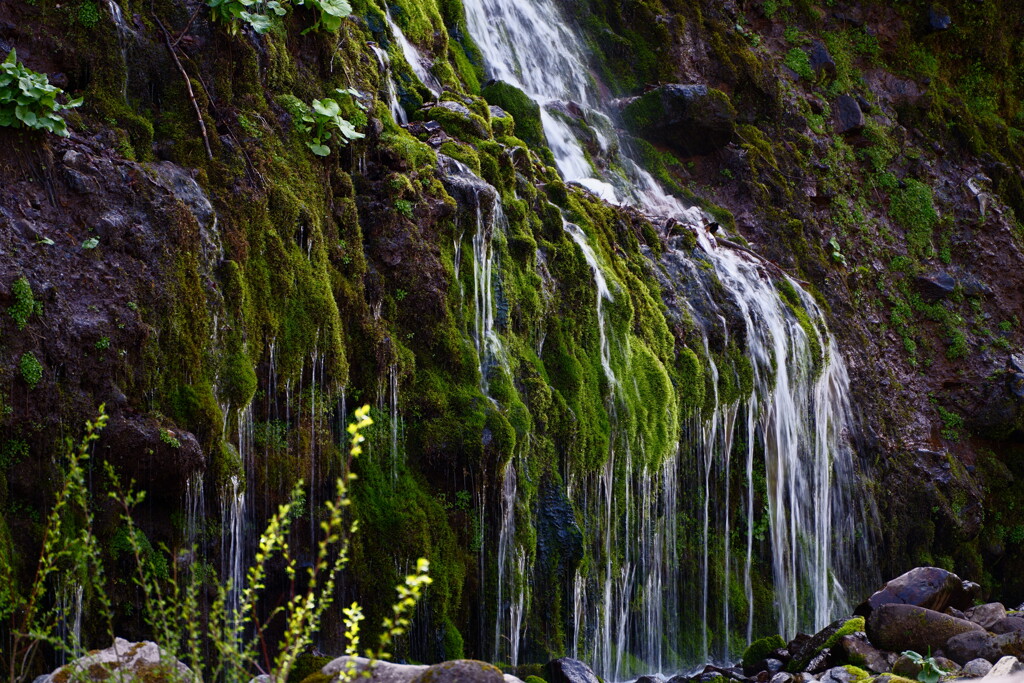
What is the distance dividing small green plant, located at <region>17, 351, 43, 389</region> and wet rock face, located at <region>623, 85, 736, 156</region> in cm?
1228

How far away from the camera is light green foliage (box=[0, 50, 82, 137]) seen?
592 cm

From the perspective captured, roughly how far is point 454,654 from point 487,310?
9.68 feet

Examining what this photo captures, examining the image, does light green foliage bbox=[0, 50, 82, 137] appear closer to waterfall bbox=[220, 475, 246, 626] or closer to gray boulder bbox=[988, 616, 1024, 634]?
waterfall bbox=[220, 475, 246, 626]

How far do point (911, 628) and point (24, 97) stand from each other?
807 cm

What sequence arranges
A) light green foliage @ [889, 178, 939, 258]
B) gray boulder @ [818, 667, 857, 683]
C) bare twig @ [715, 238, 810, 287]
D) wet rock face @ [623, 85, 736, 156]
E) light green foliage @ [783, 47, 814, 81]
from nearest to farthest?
gray boulder @ [818, 667, 857, 683], bare twig @ [715, 238, 810, 287], wet rock face @ [623, 85, 736, 156], light green foliage @ [889, 178, 939, 258], light green foliage @ [783, 47, 814, 81]

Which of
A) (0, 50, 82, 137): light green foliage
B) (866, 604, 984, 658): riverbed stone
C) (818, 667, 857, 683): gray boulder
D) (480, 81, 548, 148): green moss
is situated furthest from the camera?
(480, 81, 548, 148): green moss

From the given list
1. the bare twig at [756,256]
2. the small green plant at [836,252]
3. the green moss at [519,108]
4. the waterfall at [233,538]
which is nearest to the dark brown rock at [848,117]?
the small green plant at [836,252]

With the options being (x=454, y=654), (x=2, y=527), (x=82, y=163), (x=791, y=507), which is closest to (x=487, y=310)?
(x=454, y=654)

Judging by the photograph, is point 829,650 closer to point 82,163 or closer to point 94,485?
point 94,485

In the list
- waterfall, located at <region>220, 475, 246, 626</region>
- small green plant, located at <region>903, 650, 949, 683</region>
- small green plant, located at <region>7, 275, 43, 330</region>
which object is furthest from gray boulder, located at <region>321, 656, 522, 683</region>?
small green plant, located at <region>903, 650, 949, 683</region>

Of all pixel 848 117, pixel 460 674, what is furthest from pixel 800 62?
pixel 460 674

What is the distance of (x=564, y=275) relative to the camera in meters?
9.76

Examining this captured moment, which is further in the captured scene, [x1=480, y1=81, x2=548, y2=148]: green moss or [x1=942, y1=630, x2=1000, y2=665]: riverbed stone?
[x1=480, y1=81, x2=548, y2=148]: green moss

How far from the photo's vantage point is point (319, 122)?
7.79 meters
